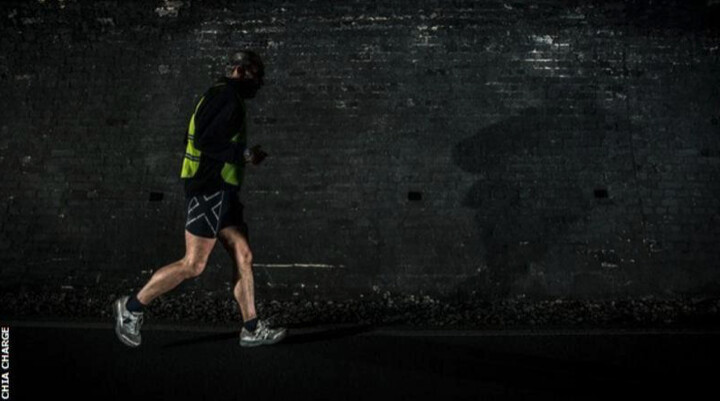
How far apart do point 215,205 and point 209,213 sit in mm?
70

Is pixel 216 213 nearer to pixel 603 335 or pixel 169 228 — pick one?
pixel 169 228

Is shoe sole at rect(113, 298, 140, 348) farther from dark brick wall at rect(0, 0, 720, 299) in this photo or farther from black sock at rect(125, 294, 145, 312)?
dark brick wall at rect(0, 0, 720, 299)

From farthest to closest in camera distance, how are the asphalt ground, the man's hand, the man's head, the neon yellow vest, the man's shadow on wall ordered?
the man's shadow on wall < the man's head < the neon yellow vest < the man's hand < the asphalt ground

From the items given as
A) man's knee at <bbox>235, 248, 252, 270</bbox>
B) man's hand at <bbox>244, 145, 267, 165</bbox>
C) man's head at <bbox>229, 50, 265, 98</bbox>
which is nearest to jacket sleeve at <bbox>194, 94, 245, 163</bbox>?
Result: man's hand at <bbox>244, 145, 267, 165</bbox>

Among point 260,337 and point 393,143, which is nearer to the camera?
point 260,337

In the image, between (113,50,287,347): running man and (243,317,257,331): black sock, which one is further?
(243,317,257,331): black sock

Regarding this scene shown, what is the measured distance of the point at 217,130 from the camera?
3.33 meters

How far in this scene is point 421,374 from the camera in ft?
9.50

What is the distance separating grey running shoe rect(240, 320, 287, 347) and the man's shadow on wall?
2366 mm

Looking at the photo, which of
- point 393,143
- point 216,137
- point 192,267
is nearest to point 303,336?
point 192,267

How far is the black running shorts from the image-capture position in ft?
10.9

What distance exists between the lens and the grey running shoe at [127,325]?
129 inches

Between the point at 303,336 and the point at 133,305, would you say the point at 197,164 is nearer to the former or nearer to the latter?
the point at 133,305

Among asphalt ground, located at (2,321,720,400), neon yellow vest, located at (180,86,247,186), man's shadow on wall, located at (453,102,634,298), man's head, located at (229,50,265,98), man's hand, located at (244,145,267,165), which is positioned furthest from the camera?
man's shadow on wall, located at (453,102,634,298)
